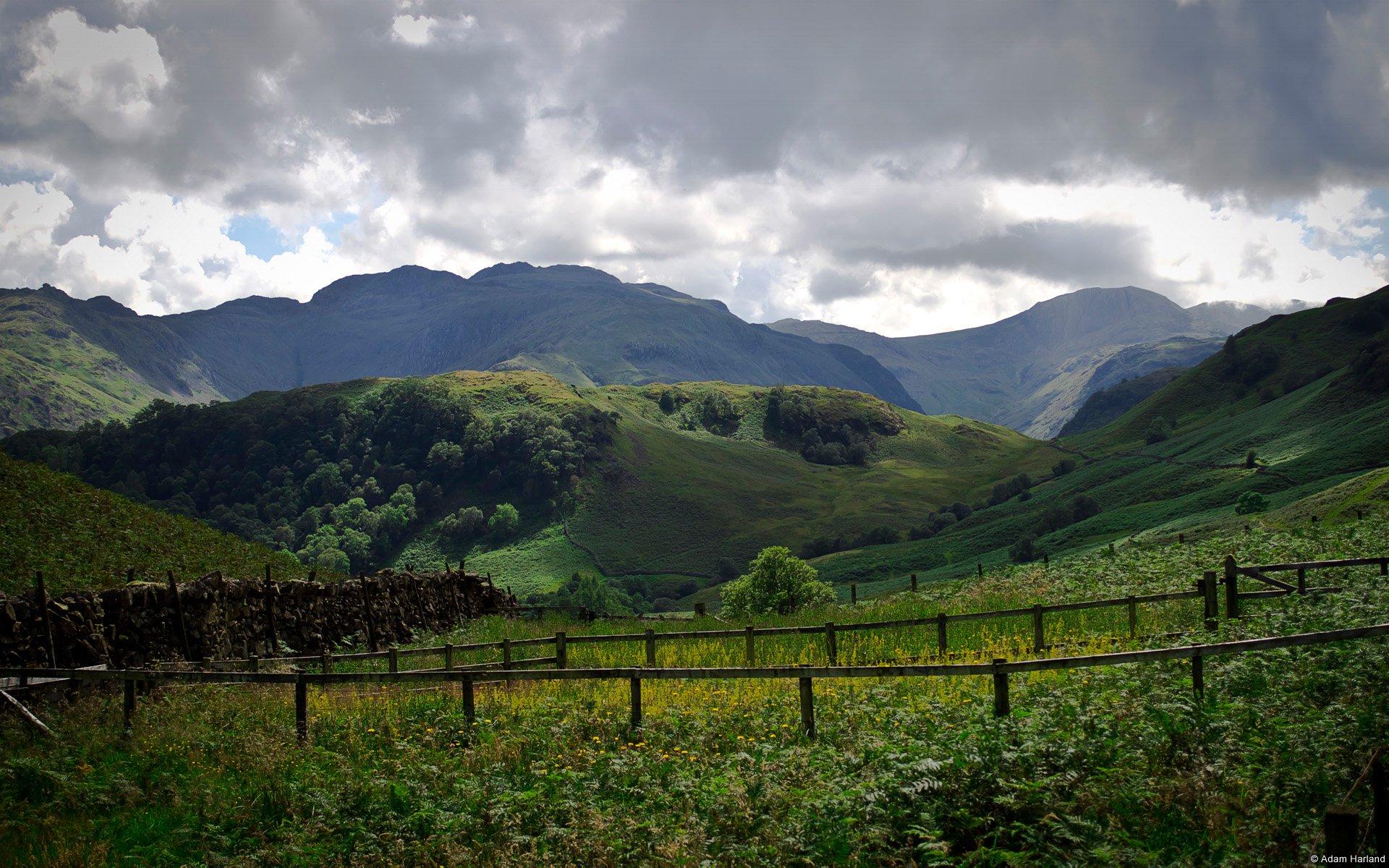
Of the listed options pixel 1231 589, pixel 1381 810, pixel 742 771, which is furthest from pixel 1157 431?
pixel 1381 810

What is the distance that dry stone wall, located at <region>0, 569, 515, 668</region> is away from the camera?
17.7 m

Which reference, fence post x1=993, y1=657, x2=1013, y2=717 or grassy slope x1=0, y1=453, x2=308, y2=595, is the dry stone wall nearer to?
grassy slope x1=0, y1=453, x2=308, y2=595

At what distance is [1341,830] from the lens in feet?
18.3

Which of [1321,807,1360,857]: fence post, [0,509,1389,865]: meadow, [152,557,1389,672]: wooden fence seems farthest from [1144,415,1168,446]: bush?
[1321,807,1360,857]: fence post

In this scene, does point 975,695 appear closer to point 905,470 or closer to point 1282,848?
point 1282,848

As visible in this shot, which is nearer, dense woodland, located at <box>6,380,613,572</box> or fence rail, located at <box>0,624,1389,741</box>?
fence rail, located at <box>0,624,1389,741</box>

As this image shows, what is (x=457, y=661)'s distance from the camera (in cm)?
2328

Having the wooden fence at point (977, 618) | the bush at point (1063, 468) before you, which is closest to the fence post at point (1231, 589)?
the wooden fence at point (977, 618)

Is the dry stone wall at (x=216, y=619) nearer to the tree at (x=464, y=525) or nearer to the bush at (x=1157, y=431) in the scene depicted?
the tree at (x=464, y=525)

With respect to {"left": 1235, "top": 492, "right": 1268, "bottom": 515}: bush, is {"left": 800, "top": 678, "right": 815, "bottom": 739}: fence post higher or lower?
lower

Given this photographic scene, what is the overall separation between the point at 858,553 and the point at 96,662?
125240mm

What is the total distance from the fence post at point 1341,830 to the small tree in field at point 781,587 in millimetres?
37568

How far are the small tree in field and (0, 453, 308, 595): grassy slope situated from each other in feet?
70.3

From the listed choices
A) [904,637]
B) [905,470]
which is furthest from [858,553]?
[904,637]
